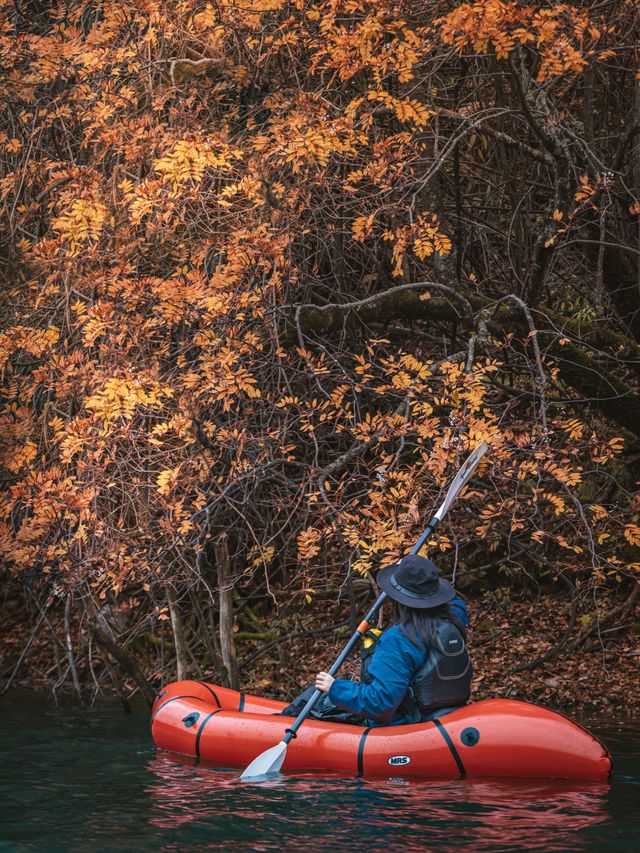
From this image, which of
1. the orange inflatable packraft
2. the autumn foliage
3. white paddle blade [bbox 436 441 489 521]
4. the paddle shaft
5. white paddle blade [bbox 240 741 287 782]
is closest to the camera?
the orange inflatable packraft

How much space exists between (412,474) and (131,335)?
2233 mm

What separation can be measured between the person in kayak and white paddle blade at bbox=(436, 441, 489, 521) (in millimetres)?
736

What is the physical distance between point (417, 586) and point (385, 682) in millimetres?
578

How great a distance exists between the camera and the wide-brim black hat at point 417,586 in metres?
5.98

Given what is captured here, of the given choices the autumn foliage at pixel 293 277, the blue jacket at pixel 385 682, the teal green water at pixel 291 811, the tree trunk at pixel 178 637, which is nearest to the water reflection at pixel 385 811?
the teal green water at pixel 291 811

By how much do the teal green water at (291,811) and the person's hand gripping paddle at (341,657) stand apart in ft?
0.37

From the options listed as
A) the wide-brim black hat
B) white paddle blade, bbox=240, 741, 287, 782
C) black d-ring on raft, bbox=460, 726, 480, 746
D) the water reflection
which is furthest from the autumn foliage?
the water reflection

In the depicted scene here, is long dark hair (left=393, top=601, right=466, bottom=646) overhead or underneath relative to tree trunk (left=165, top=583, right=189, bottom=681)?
overhead

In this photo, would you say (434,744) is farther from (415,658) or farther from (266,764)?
(266,764)

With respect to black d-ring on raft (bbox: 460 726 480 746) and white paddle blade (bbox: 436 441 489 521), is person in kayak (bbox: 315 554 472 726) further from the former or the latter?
white paddle blade (bbox: 436 441 489 521)

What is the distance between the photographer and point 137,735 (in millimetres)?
7875

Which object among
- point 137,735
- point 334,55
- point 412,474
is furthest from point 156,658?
point 334,55

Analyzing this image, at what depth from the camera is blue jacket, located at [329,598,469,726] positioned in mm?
6039

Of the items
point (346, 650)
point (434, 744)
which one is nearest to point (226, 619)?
point (346, 650)
